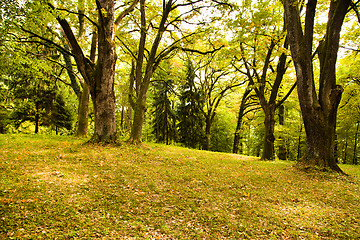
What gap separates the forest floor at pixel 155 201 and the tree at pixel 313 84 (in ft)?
4.13

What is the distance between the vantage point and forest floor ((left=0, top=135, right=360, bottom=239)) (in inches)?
126

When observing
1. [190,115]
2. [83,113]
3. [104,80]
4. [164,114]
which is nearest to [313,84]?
[104,80]

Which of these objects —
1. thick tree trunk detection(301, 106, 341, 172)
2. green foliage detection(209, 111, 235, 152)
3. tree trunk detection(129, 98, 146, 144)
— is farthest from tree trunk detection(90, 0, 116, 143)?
green foliage detection(209, 111, 235, 152)

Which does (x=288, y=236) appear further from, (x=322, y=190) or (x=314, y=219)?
(x=322, y=190)

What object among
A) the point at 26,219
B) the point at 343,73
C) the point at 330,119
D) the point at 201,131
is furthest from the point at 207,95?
the point at 26,219

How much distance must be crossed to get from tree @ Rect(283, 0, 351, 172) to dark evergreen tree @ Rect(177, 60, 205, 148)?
13132 millimetres

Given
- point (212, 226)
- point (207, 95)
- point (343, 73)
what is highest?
point (343, 73)

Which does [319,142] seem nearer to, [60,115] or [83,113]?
[83,113]

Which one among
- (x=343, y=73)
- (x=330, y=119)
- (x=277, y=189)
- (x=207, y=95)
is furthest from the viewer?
(x=207, y=95)

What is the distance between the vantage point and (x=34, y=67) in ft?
29.1

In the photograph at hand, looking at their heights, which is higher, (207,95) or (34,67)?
(207,95)

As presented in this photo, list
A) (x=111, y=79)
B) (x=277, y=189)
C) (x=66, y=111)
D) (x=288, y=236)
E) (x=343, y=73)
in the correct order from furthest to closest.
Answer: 1. (x=66, y=111)
2. (x=343, y=73)
3. (x=111, y=79)
4. (x=277, y=189)
5. (x=288, y=236)

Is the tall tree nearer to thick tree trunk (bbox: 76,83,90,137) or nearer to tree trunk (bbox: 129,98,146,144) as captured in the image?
tree trunk (bbox: 129,98,146,144)

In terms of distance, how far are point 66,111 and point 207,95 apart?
624 inches
